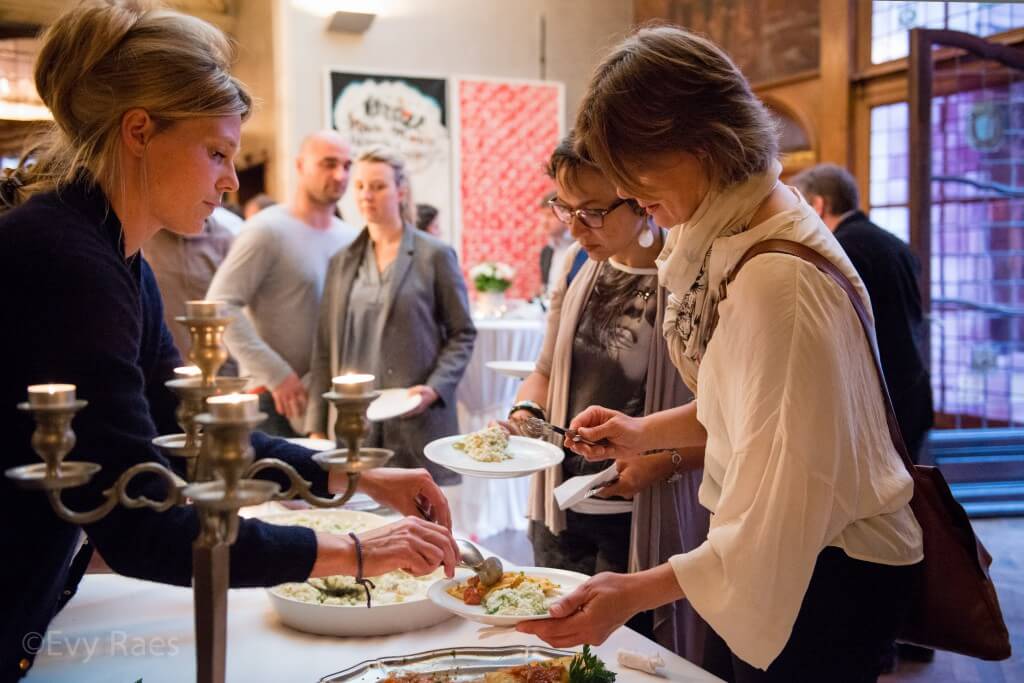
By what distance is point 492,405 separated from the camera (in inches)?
187

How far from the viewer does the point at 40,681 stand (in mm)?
1358

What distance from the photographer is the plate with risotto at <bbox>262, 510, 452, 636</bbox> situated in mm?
1473

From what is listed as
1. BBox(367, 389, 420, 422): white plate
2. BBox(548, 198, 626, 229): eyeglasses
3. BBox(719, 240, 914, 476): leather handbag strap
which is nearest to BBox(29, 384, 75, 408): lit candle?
BBox(719, 240, 914, 476): leather handbag strap

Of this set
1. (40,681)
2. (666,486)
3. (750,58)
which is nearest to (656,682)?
(666,486)

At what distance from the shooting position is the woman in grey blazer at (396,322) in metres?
3.38

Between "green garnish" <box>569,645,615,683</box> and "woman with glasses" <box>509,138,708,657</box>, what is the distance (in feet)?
2.10

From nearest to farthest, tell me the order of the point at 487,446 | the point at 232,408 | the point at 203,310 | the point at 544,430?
1. the point at 232,408
2. the point at 203,310
3. the point at 487,446
4. the point at 544,430

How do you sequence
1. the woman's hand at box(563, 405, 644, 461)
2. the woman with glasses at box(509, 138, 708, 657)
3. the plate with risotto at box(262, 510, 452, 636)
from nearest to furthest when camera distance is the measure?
the plate with risotto at box(262, 510, 452, 636) → the woman's hand at box(563, 405, 644, 461) → the woman with glasses at box(509, 138, 708, 657)

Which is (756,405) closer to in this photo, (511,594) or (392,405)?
(511,594)

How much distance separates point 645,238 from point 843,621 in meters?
1.05

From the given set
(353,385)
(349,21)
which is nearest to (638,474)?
(353,385)

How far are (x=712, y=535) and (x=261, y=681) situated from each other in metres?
0.67

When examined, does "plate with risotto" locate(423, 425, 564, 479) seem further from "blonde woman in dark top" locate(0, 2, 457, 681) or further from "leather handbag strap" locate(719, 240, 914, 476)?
"leather handbag strap" locate(719, 240, 914, 476)

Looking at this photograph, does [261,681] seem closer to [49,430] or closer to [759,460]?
[49,430]
